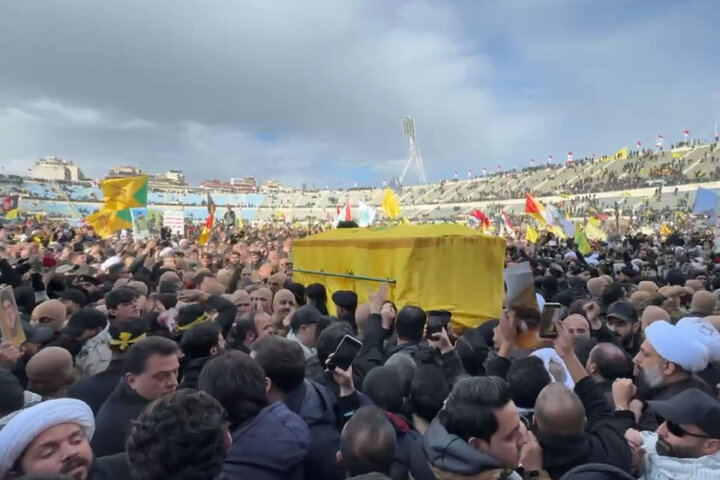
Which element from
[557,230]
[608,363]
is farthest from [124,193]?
[557,230]

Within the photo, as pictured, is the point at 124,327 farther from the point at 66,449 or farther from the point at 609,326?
the point at 609,326

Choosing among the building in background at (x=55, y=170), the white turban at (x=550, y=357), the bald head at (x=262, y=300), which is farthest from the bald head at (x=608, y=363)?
the building in background at (x=55, y=170)

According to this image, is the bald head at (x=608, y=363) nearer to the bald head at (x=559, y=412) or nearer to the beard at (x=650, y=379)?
the beard at (x=650, y=379)

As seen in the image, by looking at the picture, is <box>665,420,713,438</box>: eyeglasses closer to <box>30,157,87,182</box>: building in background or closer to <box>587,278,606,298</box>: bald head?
<box>587,278,606,298</box>: bald head

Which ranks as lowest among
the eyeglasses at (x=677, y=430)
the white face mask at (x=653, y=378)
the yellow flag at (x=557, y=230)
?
the white face mask at (x=653, y=378)

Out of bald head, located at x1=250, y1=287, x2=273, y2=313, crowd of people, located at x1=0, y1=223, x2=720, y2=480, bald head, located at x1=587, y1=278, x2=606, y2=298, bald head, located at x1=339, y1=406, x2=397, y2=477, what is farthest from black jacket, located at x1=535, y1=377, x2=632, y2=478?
bald head, located at x1=587, y1=278, x2=606, y2=298

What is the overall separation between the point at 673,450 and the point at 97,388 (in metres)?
3.17

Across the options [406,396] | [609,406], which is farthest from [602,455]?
[406,396]

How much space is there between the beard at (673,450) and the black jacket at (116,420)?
240 cm

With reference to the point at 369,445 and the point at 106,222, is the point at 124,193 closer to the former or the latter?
the point at 106,222

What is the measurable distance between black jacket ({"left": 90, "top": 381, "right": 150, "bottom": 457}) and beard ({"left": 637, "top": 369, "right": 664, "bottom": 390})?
2.73 m

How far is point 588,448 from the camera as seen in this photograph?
7.97ft

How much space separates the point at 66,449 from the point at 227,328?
10.6 ft

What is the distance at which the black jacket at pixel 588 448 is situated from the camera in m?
2.40
